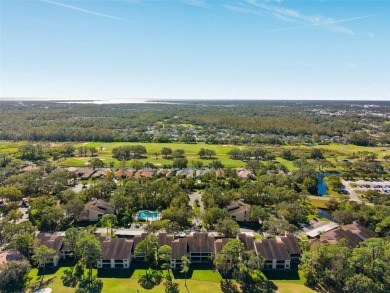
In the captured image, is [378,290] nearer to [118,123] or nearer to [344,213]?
[344,213]

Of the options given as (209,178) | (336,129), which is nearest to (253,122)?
(336,129)

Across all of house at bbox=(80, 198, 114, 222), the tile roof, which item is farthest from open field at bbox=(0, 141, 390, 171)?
the tile roof

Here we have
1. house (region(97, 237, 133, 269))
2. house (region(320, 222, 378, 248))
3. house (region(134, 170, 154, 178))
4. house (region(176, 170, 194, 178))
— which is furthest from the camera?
house (region(176, 170, 194, 178))

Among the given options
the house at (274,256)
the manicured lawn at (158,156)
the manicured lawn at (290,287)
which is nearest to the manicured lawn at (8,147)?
the manicured lawn at (158,156)

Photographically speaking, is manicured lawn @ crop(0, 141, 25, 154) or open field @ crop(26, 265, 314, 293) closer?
open field @ crop(26, 265, 314, 293)

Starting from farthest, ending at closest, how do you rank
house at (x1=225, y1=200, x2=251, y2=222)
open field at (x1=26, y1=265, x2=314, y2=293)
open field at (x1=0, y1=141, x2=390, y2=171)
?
1. open field at (x1=0, y1=141, x2=390, y2=171)
2. house at (x1=225, y1=200, x2=251, y2=222)
3. open field at (x1=26, y1=265, x2=314, y2=293)

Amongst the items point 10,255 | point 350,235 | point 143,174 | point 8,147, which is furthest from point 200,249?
point 8,147

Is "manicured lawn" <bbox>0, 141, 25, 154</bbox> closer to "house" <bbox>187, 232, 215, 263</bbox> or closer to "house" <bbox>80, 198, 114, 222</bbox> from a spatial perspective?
"house" <bbox>80, 198, 114, 222</bbox>

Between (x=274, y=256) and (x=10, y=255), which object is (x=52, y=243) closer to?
(x=10, y=255)
